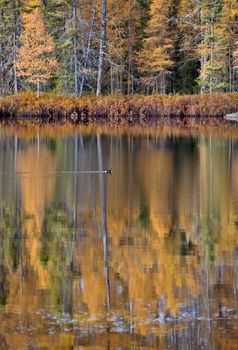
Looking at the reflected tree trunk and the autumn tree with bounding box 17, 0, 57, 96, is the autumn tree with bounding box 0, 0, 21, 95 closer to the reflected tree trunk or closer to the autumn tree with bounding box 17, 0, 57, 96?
the autumn tree with bounding box 17, 0, 57, 96

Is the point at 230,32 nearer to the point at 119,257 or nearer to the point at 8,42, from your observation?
the point at 8,42

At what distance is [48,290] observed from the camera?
9.14 metres

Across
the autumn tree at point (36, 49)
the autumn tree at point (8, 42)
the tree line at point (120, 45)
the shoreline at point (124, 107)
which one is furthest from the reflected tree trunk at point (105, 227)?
the autumn tree at point (8, 42)

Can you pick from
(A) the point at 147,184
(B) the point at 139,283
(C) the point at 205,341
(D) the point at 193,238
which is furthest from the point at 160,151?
(C) the point at 205,341

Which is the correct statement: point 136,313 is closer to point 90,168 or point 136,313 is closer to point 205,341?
point 205,341

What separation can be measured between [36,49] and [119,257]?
4551 cm

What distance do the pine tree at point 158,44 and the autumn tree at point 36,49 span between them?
756cm

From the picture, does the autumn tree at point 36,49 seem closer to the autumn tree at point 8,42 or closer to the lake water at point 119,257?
the autumn tree at point 8,42

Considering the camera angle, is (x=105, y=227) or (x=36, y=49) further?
(x=36, y=49)

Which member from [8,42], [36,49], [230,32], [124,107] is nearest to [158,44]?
[230,32]

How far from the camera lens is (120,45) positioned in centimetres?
6034

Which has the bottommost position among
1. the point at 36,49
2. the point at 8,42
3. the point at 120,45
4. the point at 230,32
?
the point at 36,49

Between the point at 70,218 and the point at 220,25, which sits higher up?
the point at 220,25

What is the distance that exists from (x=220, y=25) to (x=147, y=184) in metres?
38.5
